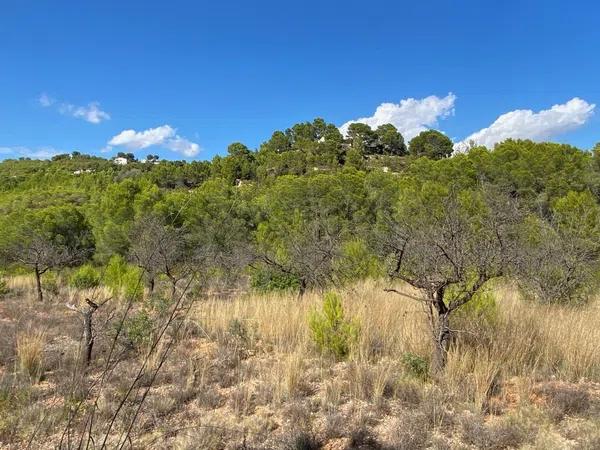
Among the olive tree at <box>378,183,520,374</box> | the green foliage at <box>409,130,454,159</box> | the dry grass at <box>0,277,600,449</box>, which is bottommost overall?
the dry grass at <box>0,277,600,449</box>

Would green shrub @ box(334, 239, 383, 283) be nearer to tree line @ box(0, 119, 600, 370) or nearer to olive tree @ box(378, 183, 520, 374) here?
tree line @ box(0, 119, 600, 370)

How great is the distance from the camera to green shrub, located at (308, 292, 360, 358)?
4.77 metres

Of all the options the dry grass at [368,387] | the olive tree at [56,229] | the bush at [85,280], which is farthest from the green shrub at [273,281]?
the olive tree at [56,229]

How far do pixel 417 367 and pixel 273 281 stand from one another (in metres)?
5.48

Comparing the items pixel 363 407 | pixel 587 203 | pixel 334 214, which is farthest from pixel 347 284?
pixel 334 214

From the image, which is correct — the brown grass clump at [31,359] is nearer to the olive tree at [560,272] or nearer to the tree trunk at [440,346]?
the tree trunk at [440,346]

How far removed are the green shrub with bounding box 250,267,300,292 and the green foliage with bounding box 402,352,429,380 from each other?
459 centimetres

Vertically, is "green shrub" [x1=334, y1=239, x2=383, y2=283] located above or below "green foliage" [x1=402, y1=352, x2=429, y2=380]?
above

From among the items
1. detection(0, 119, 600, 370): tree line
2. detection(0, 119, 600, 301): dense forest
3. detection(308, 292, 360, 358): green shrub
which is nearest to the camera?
detection(0, 119, 600, 370): tree line

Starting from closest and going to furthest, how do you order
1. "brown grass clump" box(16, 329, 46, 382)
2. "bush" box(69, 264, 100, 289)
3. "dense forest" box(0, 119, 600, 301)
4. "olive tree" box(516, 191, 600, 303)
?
"brown grass clump" box(16, 329, 46, 382) → "olive tree" box(516, 191, 600, 303) → "dense forest" box(0, 119, 600, 301) → "bush" box(69, 264, 100, 289)

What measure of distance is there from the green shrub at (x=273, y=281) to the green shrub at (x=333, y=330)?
3550 millimetres

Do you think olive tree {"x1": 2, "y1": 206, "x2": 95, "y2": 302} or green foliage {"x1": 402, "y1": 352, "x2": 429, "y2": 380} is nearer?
green foliage {"x1": 402, "y1": 352, "x2": 429, "y2": 380}

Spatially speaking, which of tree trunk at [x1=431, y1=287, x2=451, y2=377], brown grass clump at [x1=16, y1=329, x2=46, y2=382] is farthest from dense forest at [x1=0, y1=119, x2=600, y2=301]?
→ brown grass clump at [x1=16, y1=329, x2=46, y2=382]

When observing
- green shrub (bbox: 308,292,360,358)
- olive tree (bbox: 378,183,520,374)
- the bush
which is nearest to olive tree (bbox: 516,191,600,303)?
olive tree (bbox: 378,183,520,374)
